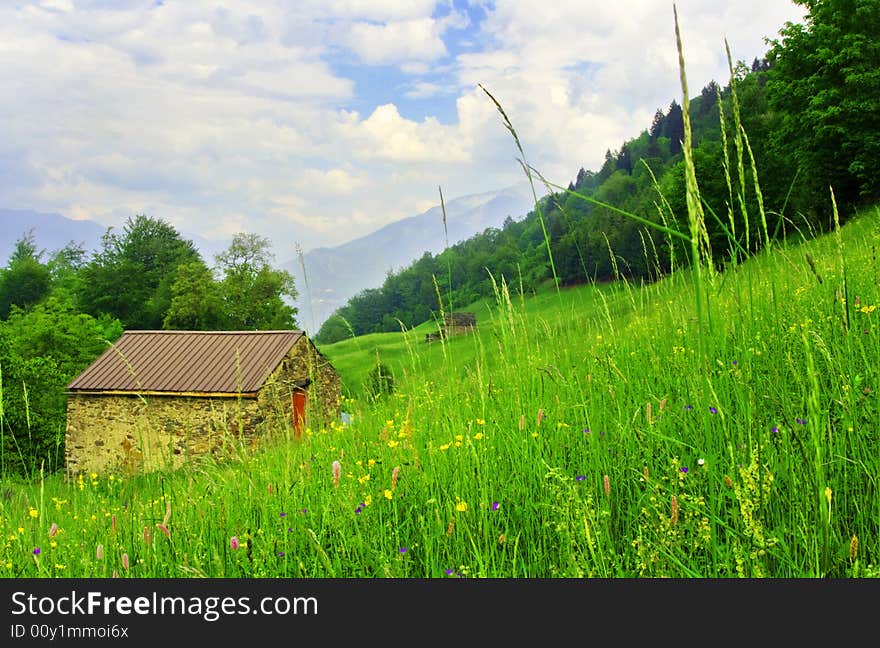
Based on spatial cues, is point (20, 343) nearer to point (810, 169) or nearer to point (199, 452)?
point (199, 452)

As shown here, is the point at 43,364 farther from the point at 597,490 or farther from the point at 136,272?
the point at 597,490

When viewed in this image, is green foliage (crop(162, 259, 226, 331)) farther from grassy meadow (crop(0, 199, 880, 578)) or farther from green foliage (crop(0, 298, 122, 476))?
grassy meadow (crop(0, 199, 880, 578))

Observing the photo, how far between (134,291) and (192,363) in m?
41.8

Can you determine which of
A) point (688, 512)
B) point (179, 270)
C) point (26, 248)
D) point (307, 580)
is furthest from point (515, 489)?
point (26, 248)

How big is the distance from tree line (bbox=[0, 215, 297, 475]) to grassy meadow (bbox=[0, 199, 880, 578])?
1749 inches

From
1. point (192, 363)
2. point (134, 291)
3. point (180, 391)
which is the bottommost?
point (180, 391)

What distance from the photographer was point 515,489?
7.90 ft

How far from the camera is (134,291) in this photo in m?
58.3

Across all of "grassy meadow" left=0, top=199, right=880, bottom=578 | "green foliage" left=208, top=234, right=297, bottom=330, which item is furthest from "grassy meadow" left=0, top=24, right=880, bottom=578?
"green foliage" left=208, top=234, right=297, bottom=330

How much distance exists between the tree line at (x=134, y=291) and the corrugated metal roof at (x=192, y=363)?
2056cm

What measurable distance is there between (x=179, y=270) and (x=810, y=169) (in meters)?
49.1

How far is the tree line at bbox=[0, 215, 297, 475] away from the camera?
139 ft

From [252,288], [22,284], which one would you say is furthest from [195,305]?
[22,284]

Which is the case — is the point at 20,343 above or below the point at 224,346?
above
